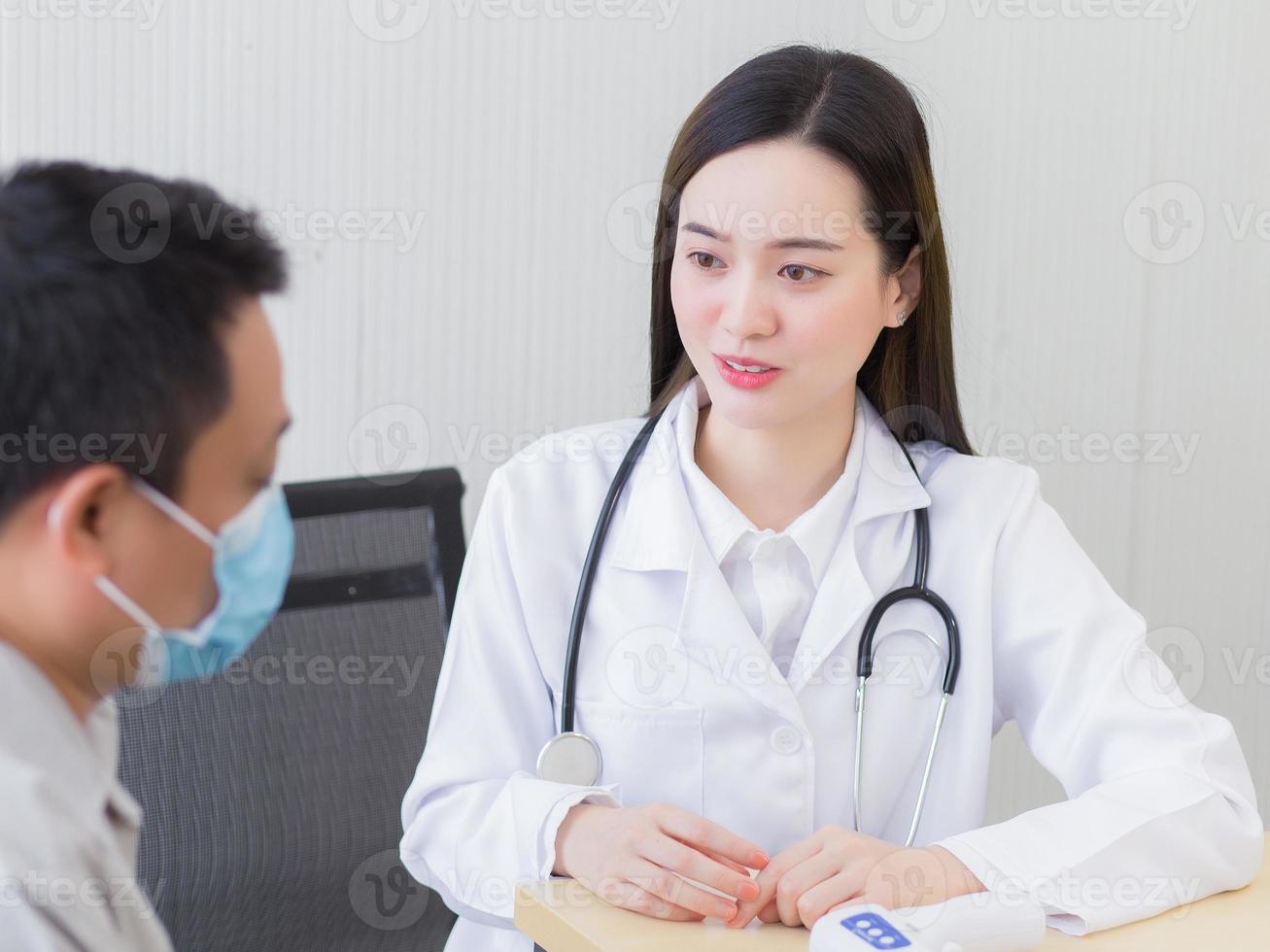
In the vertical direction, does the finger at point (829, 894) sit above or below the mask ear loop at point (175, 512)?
below

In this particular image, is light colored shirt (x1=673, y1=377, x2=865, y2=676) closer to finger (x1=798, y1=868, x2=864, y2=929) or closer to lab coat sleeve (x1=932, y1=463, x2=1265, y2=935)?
lab coat sleeve (x1=932, y1=463, x2=1265, y2=935)

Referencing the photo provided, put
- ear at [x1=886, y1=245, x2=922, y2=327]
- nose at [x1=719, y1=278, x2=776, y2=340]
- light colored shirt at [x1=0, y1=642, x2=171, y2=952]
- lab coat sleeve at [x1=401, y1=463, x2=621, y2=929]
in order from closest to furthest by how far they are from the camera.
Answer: light colored shirt at [x1=0, y1=642, x2=171, y2=952] < lab coat sleeve at [x1=401, y1=463, x2=621, y2=929] < nose at [x1=719, y1=278, x2=776, y2=340] < ear at [x1=886, y1=245, x2=922, y2=327]

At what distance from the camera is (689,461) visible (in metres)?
1.43

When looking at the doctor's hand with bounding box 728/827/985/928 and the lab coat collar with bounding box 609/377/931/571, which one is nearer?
the doctor's hand with bounding box 728/827/985/928

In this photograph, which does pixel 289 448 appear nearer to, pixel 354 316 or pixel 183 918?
pixel 354 316

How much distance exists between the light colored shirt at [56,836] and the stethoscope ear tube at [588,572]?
1.86ft

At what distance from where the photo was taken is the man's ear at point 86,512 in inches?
27.1

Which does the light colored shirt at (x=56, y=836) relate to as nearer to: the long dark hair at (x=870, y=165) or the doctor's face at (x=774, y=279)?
the doctor's face at (x=774, y=279)

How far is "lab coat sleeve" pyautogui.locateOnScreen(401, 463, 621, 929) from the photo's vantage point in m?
1.17

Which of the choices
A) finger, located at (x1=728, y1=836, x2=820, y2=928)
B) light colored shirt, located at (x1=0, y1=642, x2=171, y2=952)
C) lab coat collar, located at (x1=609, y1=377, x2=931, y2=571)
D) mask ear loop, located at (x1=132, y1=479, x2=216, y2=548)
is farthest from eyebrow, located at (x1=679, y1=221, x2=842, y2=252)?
light colored shirt, located at (x1=0, y1=642, x2=171, y2=952)

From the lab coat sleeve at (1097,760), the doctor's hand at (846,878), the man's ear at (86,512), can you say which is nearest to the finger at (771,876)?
the doctor's hand at (846,878)

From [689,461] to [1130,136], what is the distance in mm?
1488

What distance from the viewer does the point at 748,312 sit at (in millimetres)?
1279

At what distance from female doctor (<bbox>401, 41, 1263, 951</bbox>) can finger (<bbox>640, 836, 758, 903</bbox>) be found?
0.13 metres
